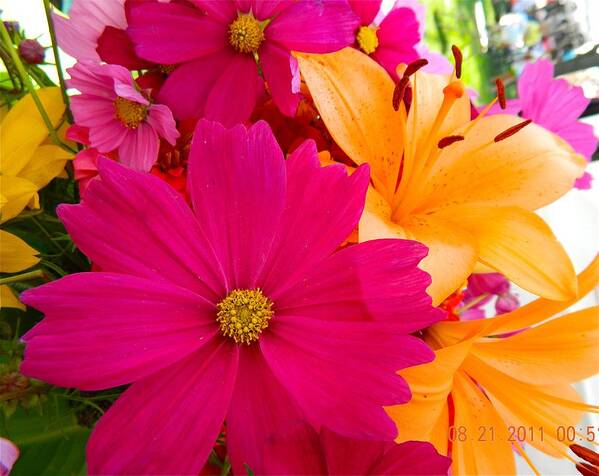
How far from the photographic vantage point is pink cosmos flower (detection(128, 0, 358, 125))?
0.88 ft

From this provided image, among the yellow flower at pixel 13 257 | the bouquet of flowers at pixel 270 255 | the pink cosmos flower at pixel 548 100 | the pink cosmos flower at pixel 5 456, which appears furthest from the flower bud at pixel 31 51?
the pink cosmos flower at pixel 548 100

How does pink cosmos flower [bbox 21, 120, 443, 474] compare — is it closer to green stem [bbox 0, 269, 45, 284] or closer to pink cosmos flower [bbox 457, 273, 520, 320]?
green stem [bbox 0, 269, 45, 284]

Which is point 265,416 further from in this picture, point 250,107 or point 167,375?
point 250,107

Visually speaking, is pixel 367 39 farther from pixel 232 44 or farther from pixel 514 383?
pixel 514 383

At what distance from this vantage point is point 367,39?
346mm

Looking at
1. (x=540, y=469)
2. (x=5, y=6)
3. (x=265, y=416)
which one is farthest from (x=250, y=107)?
(x=540, y=469)

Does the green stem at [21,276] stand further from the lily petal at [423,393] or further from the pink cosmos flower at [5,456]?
the lily petal at [423,393]

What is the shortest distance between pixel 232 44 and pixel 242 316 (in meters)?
0.15

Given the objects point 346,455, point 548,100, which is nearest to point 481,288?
point 548,100

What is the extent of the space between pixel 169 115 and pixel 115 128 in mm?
37

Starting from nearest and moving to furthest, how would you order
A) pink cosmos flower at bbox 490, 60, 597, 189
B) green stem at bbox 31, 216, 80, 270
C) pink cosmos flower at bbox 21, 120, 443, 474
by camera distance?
1. pink cosmos flower at bbox 21, 120, 443, 474
2. green stem at bbox 31, 216, 80, 270
3. pink cosmos flower at bbox 490, 60, 597, 189

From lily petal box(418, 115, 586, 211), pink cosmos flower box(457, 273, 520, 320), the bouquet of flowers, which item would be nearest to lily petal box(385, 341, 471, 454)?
the bouquet of flowers

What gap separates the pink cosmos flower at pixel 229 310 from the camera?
204mm

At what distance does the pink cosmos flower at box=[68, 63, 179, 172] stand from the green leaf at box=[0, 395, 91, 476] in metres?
0.15
